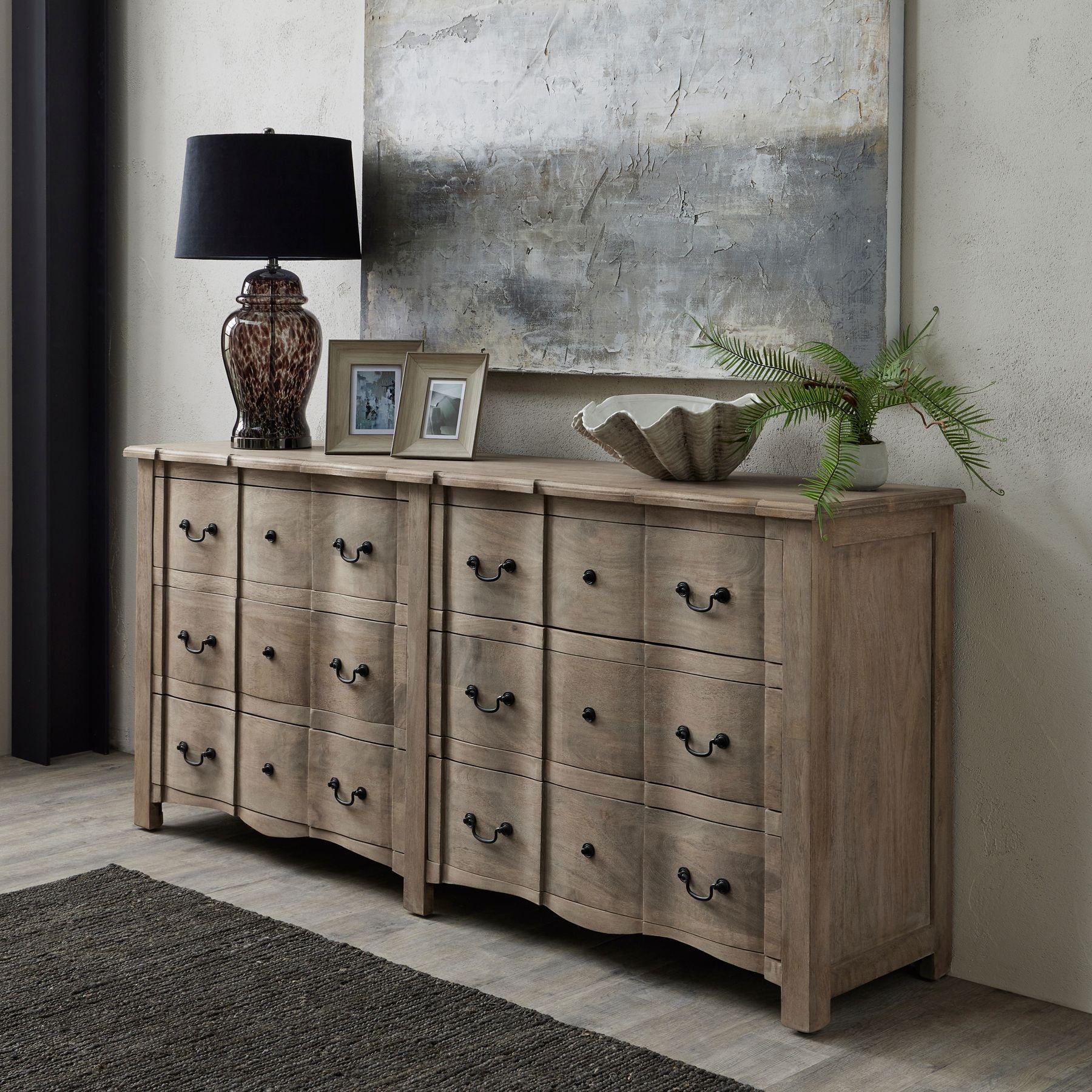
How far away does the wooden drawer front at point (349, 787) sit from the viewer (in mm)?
2729

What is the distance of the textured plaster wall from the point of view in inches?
130

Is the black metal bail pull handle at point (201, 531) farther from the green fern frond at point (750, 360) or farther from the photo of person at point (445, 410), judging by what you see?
the green fern frond at point (750, 360)

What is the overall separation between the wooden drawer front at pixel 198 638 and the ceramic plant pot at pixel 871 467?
1.34 m

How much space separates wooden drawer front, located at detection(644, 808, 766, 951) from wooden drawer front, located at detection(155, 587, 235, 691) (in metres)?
1.06

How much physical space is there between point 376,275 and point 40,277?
105 centimetres

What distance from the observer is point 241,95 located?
3.47 meters

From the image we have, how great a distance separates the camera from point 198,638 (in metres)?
3.04

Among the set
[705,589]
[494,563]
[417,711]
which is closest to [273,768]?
[417,711]

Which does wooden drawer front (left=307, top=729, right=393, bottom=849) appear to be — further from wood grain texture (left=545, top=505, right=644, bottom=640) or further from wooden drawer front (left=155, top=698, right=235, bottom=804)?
wood grain texture (left=545, top=505, right=644, bottom=640)

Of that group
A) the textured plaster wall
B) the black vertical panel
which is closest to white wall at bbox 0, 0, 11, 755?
the black vertical panel

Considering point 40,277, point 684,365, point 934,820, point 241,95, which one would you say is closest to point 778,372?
point 684,365

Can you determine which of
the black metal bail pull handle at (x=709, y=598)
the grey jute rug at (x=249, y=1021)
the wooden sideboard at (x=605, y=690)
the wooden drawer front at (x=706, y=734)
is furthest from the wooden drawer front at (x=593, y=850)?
the black metal bail pull handle at (x=709, y=598)

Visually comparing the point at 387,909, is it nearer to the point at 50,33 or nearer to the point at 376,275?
the point at 376,275

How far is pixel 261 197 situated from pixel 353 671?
3.17 feet
